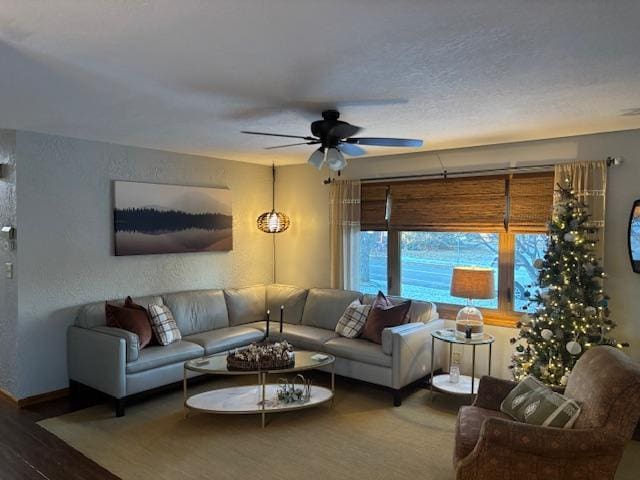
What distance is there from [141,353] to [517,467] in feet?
10.6

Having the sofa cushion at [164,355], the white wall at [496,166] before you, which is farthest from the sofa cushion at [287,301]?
the sofa cushion at [164,355]

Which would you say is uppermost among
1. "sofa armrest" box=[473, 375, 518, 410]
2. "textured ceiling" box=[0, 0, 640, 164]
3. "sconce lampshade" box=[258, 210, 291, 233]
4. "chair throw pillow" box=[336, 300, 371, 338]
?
"textured ceiling" box=[0, 0, 640, 164]

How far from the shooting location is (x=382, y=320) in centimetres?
483

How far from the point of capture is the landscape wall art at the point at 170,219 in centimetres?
504

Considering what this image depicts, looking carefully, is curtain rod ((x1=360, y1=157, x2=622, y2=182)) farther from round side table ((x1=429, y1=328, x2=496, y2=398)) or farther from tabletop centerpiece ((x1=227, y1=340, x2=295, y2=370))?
tabletop centerpiece ((x1=227, y1=340, x2=295, y2=370))

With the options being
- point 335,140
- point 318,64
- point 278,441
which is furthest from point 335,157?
point 278,441

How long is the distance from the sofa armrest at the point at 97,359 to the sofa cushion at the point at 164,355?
0.40ft

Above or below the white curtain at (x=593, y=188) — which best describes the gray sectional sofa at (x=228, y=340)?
below

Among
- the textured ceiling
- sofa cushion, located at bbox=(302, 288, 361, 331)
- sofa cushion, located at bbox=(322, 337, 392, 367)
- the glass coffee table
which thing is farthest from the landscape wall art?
sofa cushion, located at bbox=(322, 337, 392, 367)

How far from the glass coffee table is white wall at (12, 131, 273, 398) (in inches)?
55.8

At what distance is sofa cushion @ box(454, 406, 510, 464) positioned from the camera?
8.85 feet

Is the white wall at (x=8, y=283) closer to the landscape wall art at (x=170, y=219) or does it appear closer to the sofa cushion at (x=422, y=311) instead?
the landscape wall art at (x=170, y=219)

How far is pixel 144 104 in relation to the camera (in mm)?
3373

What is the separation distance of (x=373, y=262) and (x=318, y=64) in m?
3.67
